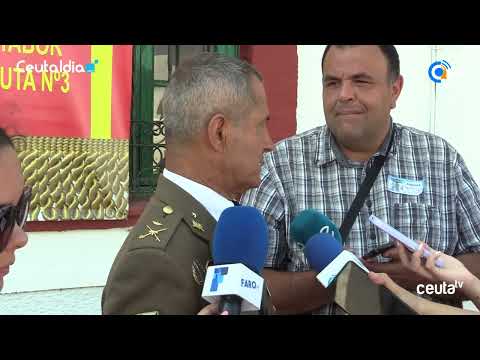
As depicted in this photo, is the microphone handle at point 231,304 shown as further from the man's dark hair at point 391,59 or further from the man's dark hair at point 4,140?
the man's dark hair at point 391,59

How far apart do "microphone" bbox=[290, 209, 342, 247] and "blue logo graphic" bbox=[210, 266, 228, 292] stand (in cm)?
60

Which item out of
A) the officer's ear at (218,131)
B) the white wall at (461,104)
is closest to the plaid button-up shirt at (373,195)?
the officer's ear at (218,131)

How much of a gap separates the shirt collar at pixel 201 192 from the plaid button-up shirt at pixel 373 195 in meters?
0.53

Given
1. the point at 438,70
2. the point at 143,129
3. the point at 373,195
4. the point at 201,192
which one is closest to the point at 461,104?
the point at 438,70

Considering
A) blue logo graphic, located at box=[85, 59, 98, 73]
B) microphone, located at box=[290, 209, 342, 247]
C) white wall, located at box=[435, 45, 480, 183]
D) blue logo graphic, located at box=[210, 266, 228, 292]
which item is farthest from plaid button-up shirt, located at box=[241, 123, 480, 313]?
white wall, located at box=[435, 45, 480, 183]

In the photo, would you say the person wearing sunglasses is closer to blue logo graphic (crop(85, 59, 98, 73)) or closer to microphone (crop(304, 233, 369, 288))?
microphone (crop(304, 233, 369, 288))

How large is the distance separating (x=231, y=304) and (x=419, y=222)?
1193 mm

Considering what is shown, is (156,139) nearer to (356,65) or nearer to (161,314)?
(356,65)

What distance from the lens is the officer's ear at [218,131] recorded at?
1.48 meters

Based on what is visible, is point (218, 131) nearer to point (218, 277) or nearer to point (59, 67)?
point (218, 277)

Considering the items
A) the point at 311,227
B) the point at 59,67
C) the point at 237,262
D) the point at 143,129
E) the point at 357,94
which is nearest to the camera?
the point at 237,262

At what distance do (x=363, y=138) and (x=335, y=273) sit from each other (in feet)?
3.11

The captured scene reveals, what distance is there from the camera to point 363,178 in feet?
7.04

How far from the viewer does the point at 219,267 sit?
1.16 meters
